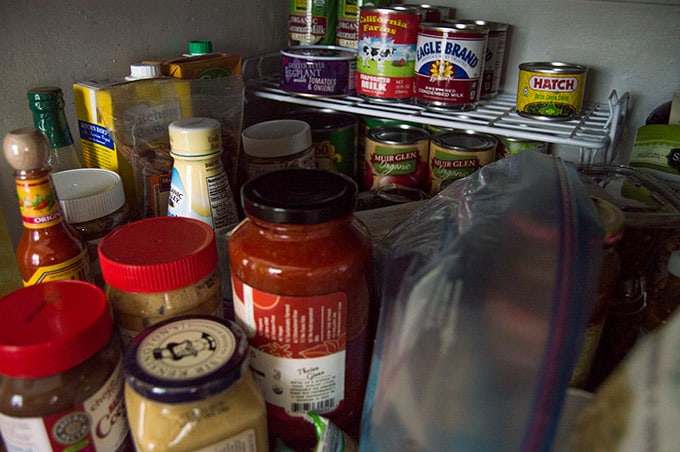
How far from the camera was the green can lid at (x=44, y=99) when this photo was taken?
0.66 m

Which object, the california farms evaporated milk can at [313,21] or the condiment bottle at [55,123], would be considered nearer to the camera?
the condiment bottle at [55,123]

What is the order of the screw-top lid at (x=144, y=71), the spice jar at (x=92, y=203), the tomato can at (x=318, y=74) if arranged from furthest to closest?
the tomato can at (x=318, y=74), the screw-top lid at (x=144, y=71), the spice jar at (x=92, y=203)

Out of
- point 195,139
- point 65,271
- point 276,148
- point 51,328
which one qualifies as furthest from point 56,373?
point 276,148

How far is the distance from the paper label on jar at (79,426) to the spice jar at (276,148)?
37cm

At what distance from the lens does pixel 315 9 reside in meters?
0.96

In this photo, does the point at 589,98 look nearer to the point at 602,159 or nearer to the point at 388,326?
the point at 602,159

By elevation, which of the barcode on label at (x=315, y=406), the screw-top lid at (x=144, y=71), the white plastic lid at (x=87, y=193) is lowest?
the barcode on label at (x=315, y=406)

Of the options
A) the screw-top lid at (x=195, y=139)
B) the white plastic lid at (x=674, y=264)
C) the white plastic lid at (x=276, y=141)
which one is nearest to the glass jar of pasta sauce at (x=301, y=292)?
the screw-top lid at (x=195, y=139)

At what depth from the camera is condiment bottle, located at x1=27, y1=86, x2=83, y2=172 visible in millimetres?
667

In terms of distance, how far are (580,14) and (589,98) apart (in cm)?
14

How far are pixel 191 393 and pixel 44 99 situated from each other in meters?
0.44

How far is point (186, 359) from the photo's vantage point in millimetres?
471

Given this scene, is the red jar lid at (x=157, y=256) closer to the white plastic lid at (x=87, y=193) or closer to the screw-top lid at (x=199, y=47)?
the white plastic lid at (x=87, y=193)

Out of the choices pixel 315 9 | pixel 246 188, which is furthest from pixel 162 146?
pixel 315 9
